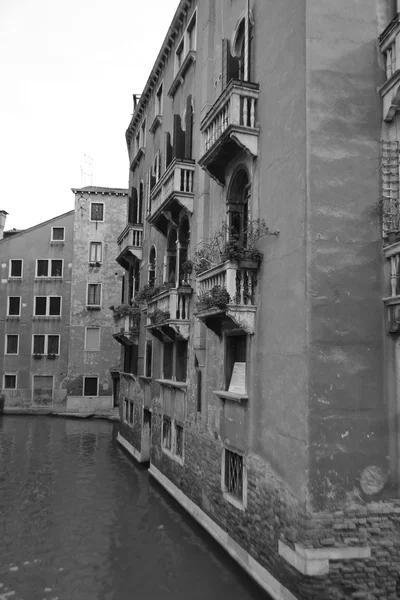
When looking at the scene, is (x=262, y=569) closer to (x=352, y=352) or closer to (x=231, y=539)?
(x=231, y=539)

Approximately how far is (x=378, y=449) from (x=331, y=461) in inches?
26.4

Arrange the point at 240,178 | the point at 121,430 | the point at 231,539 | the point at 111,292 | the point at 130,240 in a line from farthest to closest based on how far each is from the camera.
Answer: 1. the point at 111,292
2. the point at 121,430
3. the point at 130,240
4. the point at 240,178
5. the point at 231,539

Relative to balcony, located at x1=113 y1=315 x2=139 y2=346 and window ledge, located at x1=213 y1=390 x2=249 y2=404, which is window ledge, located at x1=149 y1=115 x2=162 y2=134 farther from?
window ledge, located at x1=213 y1=390 x2=249 y2=404

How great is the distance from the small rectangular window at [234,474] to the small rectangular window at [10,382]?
2419cm

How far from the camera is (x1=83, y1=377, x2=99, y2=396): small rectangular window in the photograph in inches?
1202

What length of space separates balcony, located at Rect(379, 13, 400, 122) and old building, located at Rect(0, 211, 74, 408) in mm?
26553

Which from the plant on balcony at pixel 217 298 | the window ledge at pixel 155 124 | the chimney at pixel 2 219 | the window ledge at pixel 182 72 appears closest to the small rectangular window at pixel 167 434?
the plant on balcony at pixel 217 298

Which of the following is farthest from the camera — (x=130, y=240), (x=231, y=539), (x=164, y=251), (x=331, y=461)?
(x=130, y=240)

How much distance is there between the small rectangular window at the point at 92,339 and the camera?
30922 millimetres

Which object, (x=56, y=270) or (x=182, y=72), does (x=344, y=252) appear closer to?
(x=182, y=72)

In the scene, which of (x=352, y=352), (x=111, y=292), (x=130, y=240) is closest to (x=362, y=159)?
(x=352, y=352)

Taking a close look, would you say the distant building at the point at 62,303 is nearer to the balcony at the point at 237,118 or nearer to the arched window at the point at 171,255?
the arched window at the point at 171,255

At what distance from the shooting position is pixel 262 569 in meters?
7.80

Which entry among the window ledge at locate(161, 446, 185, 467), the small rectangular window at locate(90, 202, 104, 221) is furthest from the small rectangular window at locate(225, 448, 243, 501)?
the small rectangular window at locate(90, 202, 104, 221)
